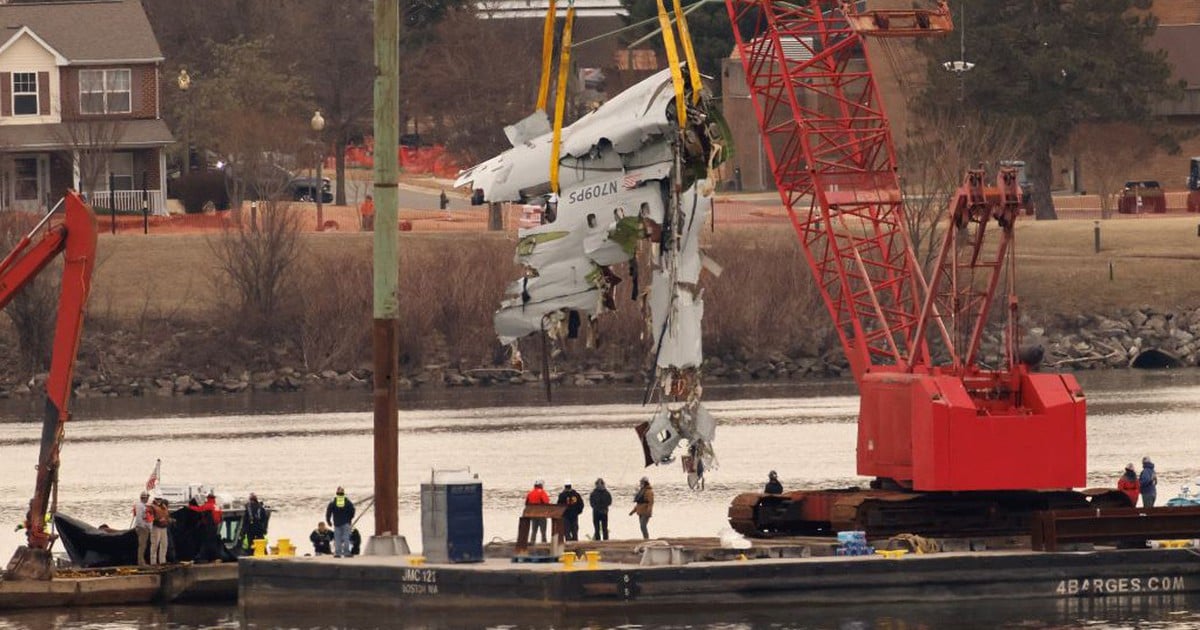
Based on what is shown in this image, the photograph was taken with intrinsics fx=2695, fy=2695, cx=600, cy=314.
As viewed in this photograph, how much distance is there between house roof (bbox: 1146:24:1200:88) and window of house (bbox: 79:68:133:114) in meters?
55.9

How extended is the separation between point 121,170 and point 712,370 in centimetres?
3260

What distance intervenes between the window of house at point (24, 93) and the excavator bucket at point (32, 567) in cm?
8205

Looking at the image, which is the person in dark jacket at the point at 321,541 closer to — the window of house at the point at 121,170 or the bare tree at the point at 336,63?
the window of house at the point at 121,170

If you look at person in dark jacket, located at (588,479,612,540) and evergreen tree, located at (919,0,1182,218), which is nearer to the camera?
person in dark jacket, located at (588,479,612,540)

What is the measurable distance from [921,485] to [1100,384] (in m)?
54.7

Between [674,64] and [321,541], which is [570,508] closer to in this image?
[321,541]

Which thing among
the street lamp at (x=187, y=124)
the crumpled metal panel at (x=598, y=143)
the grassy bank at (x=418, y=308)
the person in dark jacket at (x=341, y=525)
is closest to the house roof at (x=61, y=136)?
the grassy bank at (x=418, y=308)

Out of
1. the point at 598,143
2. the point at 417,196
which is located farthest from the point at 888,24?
the point at 417,196

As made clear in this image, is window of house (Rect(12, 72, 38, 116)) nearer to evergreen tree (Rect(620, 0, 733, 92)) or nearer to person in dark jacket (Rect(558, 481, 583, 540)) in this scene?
evergreen tree (Rect(620, 0, 733, 92))

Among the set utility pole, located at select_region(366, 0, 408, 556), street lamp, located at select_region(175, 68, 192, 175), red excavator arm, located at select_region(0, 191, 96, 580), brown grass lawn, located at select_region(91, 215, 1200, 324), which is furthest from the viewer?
street lamp, located at select_region(175, 68, 192, 175)

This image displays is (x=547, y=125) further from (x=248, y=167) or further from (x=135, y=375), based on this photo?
(x=248, y=167)

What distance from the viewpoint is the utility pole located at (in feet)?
154

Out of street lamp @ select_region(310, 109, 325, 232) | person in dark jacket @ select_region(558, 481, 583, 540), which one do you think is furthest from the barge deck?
street lamp @ select_region(310, 109, 325, 232)

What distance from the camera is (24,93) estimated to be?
422 ft
